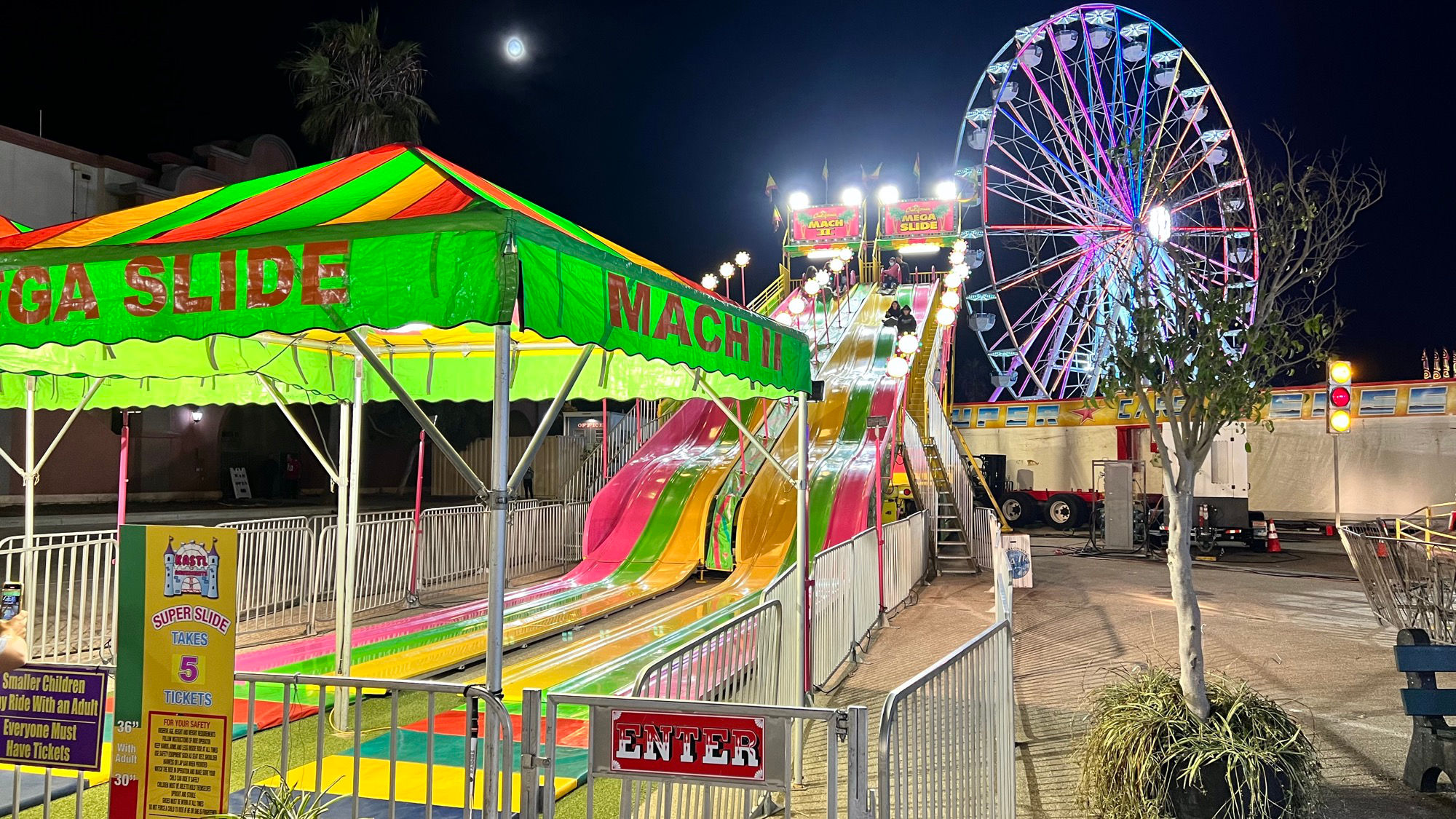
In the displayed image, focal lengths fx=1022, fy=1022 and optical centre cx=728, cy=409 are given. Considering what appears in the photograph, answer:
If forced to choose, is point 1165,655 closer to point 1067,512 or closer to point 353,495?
point 353,495

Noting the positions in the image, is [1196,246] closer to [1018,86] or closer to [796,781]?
[1018,86]

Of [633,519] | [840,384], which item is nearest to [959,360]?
[840,384]

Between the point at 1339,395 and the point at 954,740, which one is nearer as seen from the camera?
the point at 954,740

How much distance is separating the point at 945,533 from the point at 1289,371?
11776 mm

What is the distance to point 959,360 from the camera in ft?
251

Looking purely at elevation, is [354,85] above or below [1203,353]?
above

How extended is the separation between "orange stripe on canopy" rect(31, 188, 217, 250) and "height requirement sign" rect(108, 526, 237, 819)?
1.93 m

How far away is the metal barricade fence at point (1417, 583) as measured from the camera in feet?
20.5

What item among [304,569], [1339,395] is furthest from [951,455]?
[304,569]

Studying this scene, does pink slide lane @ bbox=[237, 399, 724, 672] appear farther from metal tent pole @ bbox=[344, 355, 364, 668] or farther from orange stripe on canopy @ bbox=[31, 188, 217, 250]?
orange stripe on canopy @ bbox=[31, 188, 217, 250]

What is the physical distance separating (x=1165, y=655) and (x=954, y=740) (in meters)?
6.00

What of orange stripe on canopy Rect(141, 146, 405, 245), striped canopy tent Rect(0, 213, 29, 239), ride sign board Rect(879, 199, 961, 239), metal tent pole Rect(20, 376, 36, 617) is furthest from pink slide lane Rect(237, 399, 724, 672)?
ride sign board Rect(879, 199, 961, 239)

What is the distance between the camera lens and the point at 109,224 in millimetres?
5180

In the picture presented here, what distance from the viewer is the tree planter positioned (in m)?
Answer: 4.65
